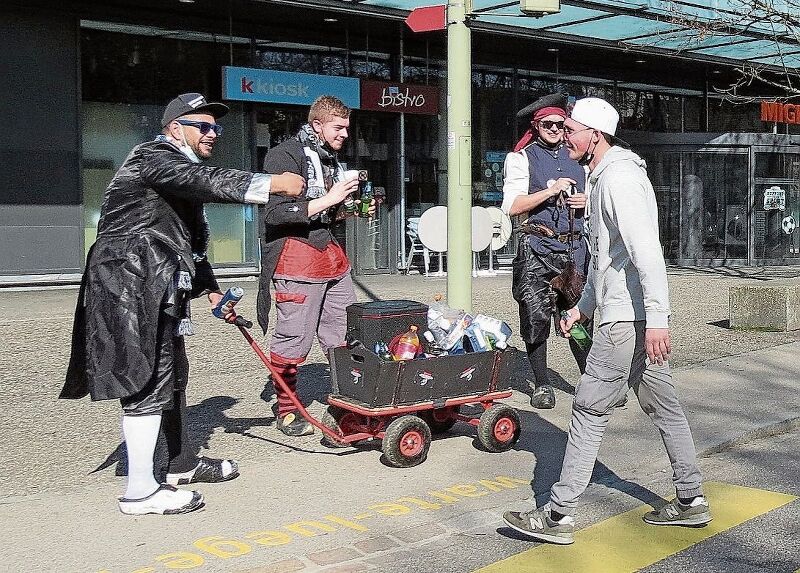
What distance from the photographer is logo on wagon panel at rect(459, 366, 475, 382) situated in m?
6.20

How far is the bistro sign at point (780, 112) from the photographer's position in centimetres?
2302

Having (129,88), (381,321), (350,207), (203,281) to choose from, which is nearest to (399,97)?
(129,88)

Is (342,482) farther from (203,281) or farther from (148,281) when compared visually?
(148,281)

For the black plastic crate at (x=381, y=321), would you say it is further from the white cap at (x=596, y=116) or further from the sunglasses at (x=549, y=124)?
the white cap at (x=596, y=116)

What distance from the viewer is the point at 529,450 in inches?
253

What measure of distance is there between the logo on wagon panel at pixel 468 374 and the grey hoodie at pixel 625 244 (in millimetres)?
1365

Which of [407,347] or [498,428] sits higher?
[407,347]

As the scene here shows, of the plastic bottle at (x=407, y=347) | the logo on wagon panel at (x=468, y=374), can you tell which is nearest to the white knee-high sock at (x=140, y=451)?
the plastic bottle at (x=407, y=347)

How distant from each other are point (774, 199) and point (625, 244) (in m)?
20.5

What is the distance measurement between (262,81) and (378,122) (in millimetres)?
2876

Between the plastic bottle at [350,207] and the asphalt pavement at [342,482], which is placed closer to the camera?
the asphalt pavement at [342,482]

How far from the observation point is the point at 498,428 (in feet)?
20.6

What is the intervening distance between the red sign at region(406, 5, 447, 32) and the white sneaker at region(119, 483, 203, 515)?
4117mm

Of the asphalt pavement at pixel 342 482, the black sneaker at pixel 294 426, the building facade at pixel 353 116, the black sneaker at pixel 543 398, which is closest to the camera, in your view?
the asphalt pavement at pixel 342 482
